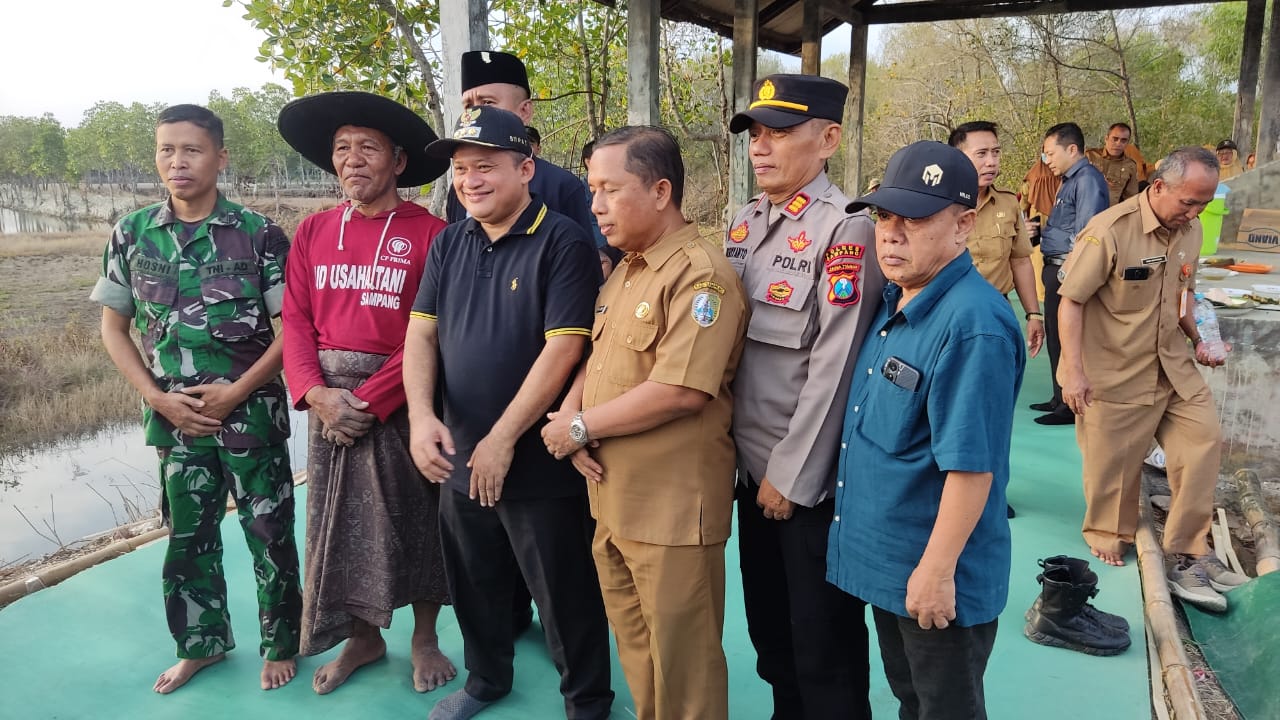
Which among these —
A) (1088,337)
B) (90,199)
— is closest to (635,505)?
(1088,337)

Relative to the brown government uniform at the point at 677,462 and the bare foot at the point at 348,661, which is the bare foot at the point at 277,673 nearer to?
the bare foot at the point at 348,661

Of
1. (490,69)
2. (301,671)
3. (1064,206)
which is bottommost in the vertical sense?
(301,671)

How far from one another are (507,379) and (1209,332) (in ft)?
9.53

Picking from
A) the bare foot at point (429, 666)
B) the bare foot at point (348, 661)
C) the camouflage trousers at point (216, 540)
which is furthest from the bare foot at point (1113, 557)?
the camouflage trousers at point (216, 540)

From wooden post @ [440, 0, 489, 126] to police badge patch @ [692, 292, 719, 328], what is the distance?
170 cm

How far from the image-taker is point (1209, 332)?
3.25 metres

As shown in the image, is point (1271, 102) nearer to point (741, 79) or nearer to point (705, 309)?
point (741, 79)

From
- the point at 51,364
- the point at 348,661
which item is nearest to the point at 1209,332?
the point at 348,661

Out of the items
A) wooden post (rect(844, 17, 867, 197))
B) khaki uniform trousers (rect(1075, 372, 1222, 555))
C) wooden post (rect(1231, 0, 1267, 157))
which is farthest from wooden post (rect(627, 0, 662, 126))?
wooden post (rect(1231, 0, 1267, 157))

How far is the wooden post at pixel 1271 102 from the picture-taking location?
8.30m

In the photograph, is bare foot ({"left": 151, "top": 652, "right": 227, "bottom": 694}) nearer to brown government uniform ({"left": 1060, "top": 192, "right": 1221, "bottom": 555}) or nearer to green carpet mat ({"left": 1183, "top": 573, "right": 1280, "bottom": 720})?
green carpet mat ({"left": 1183, "top": 573, "right": 1280, "bottom": 720})

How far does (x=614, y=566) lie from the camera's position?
1.98 metres

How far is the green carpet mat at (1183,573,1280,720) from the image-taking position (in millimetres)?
2506

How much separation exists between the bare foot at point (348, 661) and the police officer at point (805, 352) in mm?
1403
